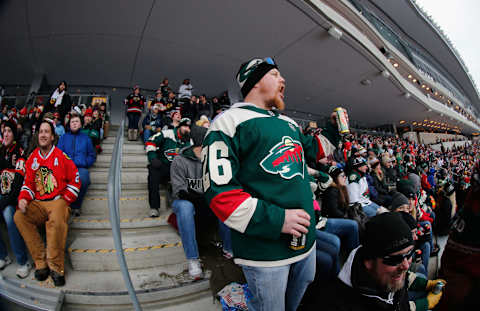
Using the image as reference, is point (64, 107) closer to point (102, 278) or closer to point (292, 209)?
point (102, 278)

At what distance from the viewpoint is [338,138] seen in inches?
58.1

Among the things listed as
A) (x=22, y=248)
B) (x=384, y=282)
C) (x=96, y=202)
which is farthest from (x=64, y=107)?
(x=384, y=282)

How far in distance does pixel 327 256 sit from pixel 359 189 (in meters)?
1.98

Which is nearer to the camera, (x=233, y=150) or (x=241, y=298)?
(x=233, y=150)

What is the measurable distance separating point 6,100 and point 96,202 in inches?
433

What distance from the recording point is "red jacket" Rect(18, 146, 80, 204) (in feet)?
6.73

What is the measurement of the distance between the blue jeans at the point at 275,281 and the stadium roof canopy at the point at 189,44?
7048 millimetres

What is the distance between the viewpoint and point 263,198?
0.83 meters

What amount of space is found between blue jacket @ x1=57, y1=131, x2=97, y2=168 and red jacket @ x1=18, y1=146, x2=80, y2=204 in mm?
990

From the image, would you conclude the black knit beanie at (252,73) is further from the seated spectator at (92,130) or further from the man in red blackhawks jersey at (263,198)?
the seated spectator at (92,130)

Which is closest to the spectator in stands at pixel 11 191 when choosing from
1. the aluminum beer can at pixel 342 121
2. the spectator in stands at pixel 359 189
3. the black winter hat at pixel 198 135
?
the black winter hat at pixel 198 135

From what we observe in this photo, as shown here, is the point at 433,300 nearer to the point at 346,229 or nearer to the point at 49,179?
the point at 346,229

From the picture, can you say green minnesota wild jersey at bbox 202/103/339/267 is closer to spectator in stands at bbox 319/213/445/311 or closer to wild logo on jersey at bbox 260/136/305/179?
wild logo on jersey at bbox 260/136/305/179

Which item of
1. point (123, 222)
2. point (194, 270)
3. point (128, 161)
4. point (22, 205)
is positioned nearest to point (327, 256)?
→ point (194, 270)
